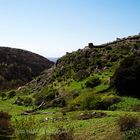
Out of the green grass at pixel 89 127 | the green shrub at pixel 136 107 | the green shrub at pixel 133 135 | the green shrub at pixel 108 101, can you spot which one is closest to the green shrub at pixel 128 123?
the green grass at pixel 89 127

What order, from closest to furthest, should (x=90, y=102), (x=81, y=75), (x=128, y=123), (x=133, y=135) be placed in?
(x=133, y=135), (x=128, y=123), (x=90, y=102), (x=81, y=75)

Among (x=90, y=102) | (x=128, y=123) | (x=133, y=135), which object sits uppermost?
(x=128, y=123)

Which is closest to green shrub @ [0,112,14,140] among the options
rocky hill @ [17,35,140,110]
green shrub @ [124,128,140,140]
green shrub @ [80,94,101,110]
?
green shrub @ [80,94,101,110]

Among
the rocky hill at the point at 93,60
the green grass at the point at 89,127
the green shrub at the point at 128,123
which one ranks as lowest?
the green grass at the point at 89,127

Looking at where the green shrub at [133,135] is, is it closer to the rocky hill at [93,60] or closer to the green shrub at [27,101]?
the rocky hill at [93,60]

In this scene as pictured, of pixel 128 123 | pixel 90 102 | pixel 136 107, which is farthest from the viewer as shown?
pixel 90 102

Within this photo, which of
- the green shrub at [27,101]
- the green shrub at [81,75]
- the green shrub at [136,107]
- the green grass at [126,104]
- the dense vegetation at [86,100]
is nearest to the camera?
the dense vegetation at [86,100]

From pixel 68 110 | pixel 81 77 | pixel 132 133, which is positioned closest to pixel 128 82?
pixel 68 110

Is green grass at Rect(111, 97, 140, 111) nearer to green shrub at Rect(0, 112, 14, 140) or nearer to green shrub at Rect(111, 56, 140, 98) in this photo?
green shrub at Rect(111, 56, 140, 98)

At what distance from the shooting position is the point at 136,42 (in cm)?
9800

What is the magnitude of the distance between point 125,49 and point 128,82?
101ft

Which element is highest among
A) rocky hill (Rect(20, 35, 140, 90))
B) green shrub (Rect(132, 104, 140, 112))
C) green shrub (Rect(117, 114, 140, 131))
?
rocky hill (Rect(20, 35, 140, 90))

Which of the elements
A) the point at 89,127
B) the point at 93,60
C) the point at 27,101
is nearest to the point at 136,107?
the point at 89,127

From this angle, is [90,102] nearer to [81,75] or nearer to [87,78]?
[87,78]
